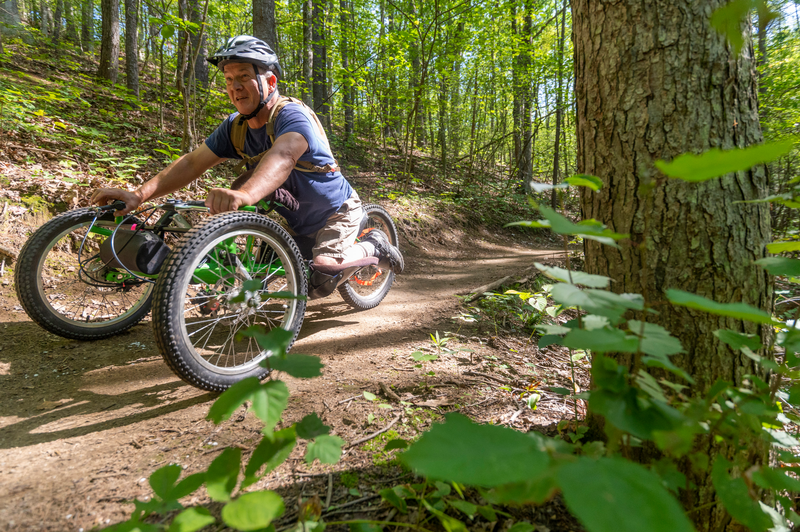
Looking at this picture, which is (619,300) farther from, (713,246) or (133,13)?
(133,13)

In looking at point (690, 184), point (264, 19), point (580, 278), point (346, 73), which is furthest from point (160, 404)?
point (346, 73)

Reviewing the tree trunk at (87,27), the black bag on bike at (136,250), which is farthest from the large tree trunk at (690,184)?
the tree trunk at (87,27)

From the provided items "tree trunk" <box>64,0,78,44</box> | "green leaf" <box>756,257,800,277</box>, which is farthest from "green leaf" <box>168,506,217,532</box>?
"tree trunk" <box>64,0,78,44</box>

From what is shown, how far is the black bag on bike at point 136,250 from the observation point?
6.81ft

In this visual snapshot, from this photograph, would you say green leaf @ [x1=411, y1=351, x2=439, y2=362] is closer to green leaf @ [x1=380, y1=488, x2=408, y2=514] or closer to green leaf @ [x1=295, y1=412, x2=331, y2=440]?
green leaf @ [x1=380, y1=488, x2=408, y2=514]

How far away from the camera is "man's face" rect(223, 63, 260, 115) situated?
2328mm

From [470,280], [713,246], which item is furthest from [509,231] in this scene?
[713,246]

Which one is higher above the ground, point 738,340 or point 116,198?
point 116,198

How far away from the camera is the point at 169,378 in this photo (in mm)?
1999

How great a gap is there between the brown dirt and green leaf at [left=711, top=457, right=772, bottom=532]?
50 cm

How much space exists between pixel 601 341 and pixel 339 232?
230cm

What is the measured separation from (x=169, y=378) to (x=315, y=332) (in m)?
0.96

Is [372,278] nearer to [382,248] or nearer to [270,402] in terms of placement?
[382,248]

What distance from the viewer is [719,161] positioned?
19.9 inches
